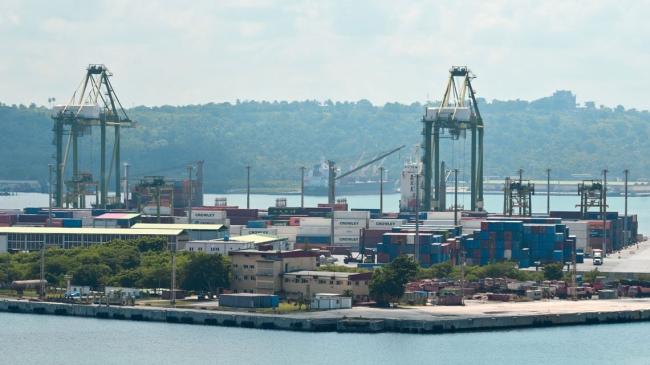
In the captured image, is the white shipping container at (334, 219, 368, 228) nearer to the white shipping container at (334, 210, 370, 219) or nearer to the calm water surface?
the white shipping container at (334, 210, 370, 219)

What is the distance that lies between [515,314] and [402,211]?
71.1 metres

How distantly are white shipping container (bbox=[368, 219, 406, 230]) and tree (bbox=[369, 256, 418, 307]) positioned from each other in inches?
1654

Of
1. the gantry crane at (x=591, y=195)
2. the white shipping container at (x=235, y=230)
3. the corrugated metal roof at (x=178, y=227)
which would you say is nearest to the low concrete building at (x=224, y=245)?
the corrugated metal roof at (x=178, y=227)

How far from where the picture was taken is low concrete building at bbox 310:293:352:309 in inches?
3952

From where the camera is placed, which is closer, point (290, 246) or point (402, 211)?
point (290, 246)

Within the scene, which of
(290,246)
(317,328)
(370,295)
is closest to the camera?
(317,328)

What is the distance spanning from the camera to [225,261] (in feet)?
354

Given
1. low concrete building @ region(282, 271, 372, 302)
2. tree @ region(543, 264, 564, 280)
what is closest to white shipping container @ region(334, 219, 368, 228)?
tree @ region(543, 264, 564, 280)

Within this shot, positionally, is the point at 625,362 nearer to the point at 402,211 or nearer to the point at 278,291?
the point at 278,291

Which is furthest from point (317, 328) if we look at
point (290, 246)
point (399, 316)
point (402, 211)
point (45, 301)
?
point (402, 211)

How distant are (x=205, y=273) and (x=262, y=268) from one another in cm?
307

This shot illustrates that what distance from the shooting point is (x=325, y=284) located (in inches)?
4102

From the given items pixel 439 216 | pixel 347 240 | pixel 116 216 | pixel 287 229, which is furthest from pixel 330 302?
pixel 439 216

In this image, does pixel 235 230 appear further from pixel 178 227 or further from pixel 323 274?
pixel 323 274
